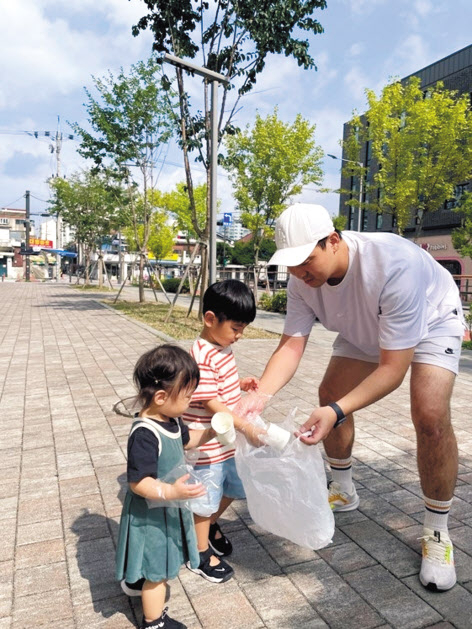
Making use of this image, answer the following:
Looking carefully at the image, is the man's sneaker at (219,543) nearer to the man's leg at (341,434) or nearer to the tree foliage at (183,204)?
the man's leg at (341,434)

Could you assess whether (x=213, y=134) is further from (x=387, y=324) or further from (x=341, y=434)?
(x=387, y=324)

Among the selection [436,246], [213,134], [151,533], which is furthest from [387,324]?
[436,246]

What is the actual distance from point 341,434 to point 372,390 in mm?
923

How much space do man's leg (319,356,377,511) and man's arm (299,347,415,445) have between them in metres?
0.64

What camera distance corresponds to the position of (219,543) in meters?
2.46

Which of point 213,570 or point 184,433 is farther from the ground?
point 184,433

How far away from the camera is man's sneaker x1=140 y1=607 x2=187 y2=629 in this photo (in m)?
1.87

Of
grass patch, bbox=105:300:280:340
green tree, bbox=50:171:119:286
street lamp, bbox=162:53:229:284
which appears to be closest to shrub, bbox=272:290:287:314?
grass patch, bbox=105:300:280:340

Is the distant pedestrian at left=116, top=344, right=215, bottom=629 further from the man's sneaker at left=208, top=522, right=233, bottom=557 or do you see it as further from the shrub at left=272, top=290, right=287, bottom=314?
the shrub at left=272, top=290, right=287, bottom=314

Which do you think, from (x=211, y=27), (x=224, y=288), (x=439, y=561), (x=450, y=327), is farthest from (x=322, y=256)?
(x=211, y=27)

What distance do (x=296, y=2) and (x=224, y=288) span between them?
9.94 meters

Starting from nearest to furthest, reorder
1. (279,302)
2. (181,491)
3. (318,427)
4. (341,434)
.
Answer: (181,491), (318,427), (341,434), (279,302)

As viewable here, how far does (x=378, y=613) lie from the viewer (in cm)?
203

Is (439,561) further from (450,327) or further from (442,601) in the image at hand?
(450,327)
